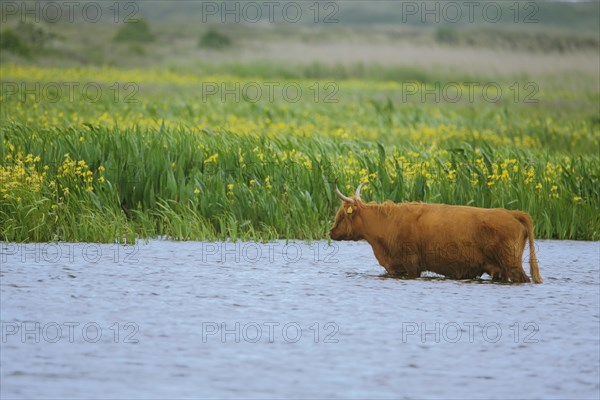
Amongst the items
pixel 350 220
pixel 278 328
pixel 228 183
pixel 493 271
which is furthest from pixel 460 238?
pixel 228 183

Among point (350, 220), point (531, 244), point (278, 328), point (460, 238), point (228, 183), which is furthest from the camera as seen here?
point (228, 183)

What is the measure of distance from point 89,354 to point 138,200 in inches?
253

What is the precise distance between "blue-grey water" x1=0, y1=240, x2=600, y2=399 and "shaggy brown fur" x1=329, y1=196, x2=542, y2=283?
0.16 m

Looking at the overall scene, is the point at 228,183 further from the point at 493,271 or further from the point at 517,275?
the point at 517,275

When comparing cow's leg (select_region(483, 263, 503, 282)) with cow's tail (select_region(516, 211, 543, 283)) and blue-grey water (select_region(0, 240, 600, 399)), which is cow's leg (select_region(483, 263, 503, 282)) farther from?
cow's tail (select_region(516, 211, 543, 283))

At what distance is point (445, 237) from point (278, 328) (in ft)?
7.31

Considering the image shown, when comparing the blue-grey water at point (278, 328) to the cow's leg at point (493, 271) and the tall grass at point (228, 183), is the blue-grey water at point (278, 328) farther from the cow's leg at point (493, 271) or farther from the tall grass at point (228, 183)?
the tall grass at point (228, 183)

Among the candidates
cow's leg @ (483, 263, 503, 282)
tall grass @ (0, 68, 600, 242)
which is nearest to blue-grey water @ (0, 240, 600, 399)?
cow's leg @ (483, 263, 503, 282)

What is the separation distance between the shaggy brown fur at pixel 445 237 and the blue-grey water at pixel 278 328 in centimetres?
16

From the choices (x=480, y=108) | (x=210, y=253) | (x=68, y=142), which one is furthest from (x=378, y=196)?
(x=480, y=108)

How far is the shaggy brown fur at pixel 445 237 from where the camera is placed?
10320mm

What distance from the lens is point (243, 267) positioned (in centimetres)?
1147

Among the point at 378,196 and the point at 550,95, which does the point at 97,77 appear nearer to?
the point at 550,95

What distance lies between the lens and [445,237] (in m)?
10.3
